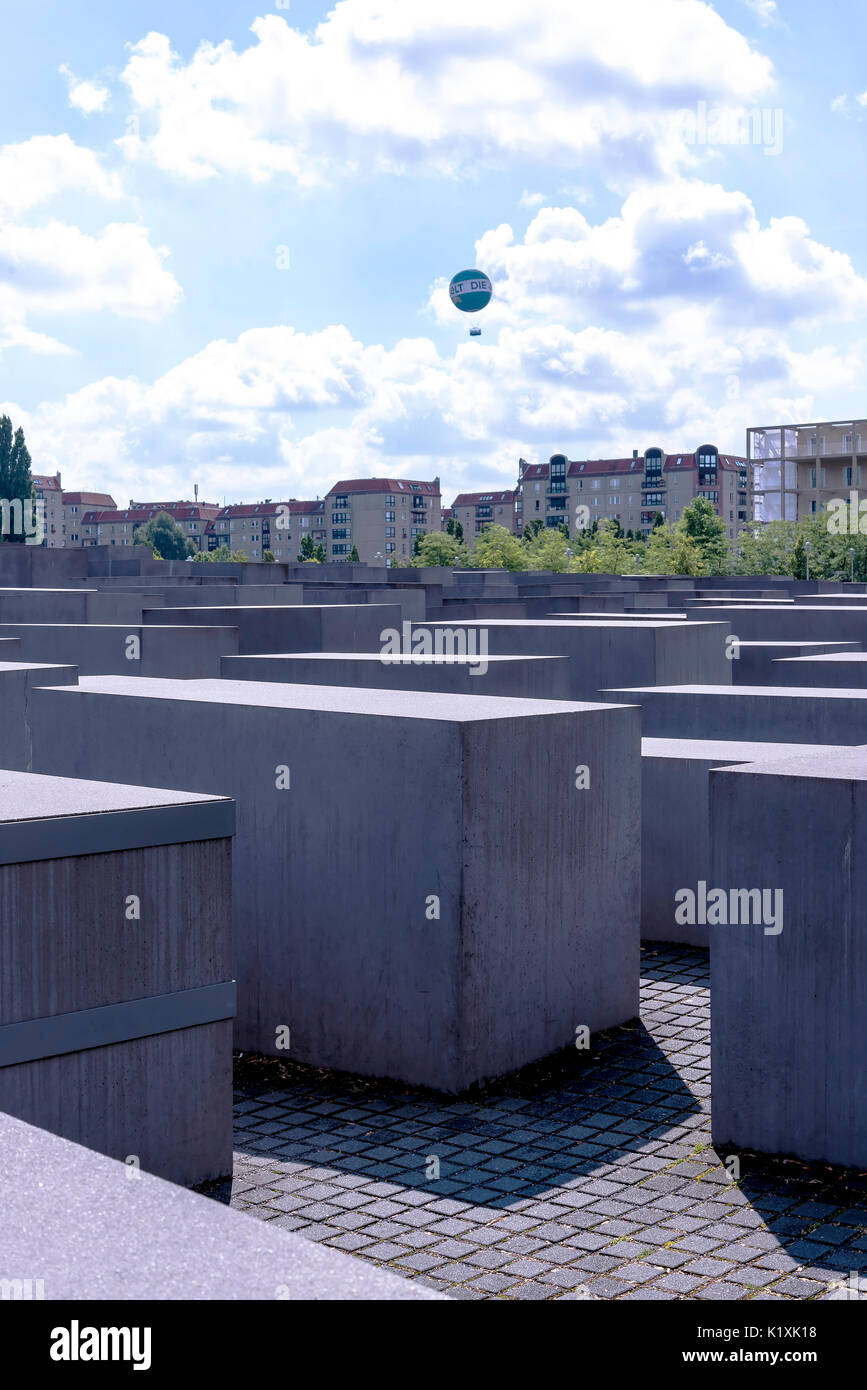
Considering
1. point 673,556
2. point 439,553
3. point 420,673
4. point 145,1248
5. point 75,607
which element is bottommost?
point 145,1248

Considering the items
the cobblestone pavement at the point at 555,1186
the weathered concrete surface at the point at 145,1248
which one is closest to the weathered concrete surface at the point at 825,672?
the cobblestone pavement at the point at 555,1186

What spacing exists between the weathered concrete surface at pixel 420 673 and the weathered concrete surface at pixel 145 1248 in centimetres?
1011

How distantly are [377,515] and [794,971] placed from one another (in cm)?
18018

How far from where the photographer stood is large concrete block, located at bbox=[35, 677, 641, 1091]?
7.80m

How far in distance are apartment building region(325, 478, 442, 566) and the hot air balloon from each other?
398 ft

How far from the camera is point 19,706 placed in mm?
10734

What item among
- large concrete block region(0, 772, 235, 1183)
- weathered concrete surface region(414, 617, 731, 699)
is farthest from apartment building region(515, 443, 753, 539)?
large concrete block region(0, 772, 235, 1183)

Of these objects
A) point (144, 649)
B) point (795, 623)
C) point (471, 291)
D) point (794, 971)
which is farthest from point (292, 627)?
point (471, 291)

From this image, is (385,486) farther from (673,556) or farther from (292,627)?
(292,627)

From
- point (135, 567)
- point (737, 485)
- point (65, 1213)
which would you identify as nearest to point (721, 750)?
point (65, 1213)

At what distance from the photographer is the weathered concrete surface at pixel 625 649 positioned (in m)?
15.8

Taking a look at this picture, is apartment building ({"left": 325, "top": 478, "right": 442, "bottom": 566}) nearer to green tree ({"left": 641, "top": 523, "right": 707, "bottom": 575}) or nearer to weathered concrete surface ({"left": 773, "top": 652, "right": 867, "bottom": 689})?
green tree ({"left": 641, "top": 523, "right": 707, "bottom": 575})

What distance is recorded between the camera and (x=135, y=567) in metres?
47.3

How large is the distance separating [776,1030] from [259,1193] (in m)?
2.55
